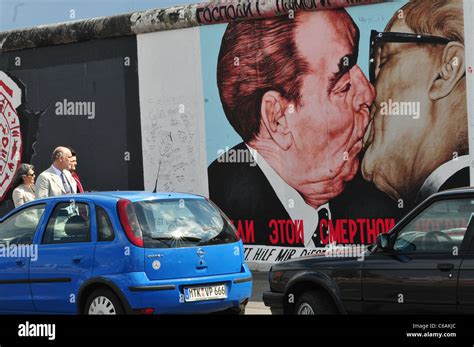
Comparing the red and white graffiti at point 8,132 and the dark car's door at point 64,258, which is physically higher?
the red and white graffiti at point 8,132

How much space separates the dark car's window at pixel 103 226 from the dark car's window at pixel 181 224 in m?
0.30

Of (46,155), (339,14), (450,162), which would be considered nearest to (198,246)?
(450,162)

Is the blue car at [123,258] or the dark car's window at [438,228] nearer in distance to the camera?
the dark car's window at [438,228]

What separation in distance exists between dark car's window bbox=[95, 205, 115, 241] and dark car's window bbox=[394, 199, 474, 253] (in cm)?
285

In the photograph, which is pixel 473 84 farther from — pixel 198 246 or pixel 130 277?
pixel 130 277

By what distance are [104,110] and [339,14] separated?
524 centimetres

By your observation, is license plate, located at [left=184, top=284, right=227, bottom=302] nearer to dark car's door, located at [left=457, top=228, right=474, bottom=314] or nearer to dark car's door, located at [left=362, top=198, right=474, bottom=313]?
dark car's door, located at [left=362, top=198, right=474, bottom=313]

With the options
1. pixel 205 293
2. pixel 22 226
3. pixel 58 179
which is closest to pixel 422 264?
pixel 205 293

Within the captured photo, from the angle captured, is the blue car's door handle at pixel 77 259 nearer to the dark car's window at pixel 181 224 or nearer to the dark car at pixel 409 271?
the dark car's window at pixel 181 224

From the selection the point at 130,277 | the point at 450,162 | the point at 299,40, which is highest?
the point at 299,40

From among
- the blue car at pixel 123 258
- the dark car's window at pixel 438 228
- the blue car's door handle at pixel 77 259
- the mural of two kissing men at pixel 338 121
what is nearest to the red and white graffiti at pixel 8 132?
the mural of two kissing men at pixel 338 121

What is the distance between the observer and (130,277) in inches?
366

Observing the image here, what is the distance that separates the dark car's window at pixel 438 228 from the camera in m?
8.13

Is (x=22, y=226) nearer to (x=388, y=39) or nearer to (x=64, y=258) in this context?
(x=64, y=258)
